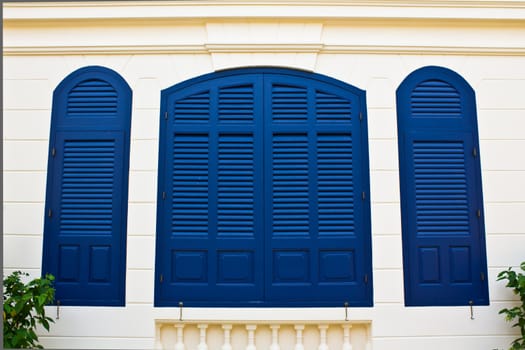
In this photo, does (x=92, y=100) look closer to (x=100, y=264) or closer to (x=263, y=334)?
(x=100, y=264)

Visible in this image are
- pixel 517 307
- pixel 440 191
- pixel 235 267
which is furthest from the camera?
pixel 440 191

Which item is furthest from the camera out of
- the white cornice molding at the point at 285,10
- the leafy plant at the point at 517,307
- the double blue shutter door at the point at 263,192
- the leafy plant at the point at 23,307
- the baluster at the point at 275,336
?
the white cornice molding at the point at 285,10

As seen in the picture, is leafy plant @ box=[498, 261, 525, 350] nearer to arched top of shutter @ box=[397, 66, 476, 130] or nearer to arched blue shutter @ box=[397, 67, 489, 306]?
arched blue shutter @ box=[397, 67, 489, 306]

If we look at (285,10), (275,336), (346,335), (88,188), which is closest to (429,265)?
(346,335)

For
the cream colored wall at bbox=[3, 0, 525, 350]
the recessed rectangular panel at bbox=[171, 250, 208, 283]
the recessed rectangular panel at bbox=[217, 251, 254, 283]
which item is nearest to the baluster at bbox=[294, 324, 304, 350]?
the recessed rectangular panel at bbox=[217, 251, 254, 283]

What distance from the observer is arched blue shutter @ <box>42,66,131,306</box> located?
3762 mm

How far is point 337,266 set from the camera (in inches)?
148

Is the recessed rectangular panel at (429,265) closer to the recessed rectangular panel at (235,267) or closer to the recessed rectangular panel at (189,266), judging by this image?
the recessed rectangular panel at (235,267)

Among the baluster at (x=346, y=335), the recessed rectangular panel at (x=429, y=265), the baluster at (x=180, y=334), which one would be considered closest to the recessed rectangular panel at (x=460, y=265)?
the recessed rectangular panel at (x=429, y=265)

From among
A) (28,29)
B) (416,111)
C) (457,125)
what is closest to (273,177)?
(416,111)

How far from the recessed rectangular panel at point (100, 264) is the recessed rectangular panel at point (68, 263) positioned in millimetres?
110

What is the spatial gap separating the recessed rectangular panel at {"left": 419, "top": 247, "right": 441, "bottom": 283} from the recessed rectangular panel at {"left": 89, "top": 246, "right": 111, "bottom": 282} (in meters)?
2.43

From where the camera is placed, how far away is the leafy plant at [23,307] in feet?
10.6

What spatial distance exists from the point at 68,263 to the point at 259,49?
228cm
